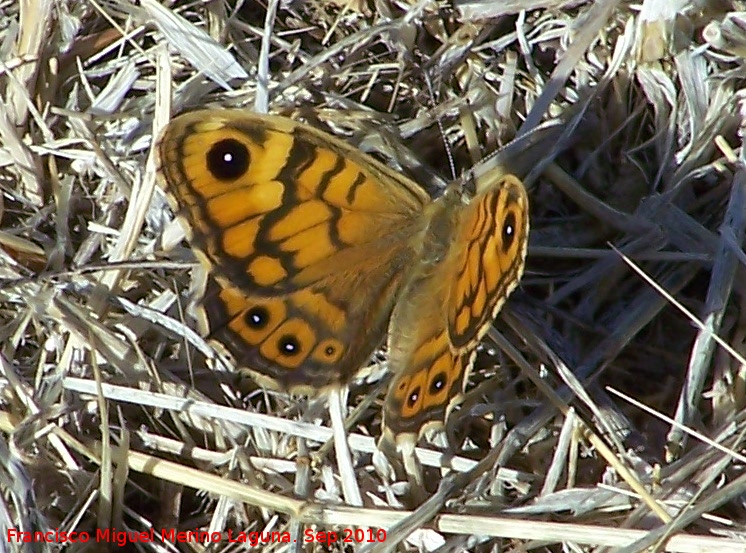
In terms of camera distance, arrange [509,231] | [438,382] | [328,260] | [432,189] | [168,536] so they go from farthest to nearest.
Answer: [432,189], [168,536], [328,260], [438,382], [509,231]

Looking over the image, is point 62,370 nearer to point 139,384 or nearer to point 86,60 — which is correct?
point 139,384

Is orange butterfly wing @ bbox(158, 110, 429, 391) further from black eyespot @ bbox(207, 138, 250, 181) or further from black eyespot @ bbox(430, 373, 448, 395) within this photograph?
black eyespot @ bbox(430, 373, 448, 395)

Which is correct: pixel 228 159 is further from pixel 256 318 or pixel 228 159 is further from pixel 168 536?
pixel 168 536

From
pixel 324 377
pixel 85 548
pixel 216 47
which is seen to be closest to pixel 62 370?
pixel 85 548

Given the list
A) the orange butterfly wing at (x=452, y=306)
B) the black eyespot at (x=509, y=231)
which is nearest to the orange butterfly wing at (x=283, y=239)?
the orange butterfly wing at (x=452, y=306)

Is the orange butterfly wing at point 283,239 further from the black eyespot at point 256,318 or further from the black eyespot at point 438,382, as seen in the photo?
the black eyespot at point 438,382

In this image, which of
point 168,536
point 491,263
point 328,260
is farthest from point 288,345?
point 168,536

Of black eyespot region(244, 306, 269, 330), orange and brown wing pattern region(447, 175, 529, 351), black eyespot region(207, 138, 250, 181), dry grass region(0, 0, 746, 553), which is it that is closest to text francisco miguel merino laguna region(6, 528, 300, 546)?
dry grass region(0, 0, 746, 553)

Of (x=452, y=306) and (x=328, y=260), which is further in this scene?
(x=328, y=260)
